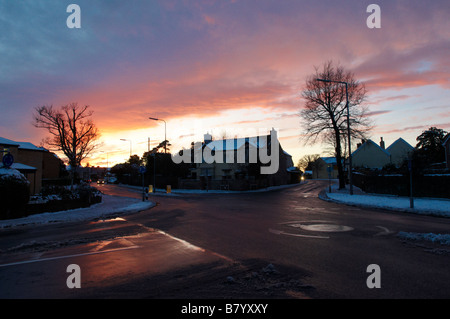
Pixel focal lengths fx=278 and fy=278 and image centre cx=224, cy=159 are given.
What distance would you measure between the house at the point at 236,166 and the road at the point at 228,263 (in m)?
31.0

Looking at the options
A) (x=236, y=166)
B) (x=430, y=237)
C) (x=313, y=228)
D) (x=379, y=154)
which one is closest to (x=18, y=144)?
(x=313, y=228)

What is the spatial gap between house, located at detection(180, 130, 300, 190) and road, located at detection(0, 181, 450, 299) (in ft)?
102

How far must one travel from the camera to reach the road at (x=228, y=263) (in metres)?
4.38

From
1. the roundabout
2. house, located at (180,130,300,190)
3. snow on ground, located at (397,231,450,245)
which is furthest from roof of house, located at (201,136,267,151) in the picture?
snow on ground, located at (397,231,450,245)

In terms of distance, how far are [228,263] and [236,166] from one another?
4183 cm

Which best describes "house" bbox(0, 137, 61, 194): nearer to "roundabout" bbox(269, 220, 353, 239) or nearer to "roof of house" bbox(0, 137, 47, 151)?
"roof of house" bbox(0, 137, 47, 151)

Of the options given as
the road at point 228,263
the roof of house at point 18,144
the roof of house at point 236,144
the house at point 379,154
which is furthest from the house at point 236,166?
the road at point 228,263

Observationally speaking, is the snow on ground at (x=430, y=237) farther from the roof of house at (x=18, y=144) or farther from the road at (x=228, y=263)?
the roof of house at (x=18, y=144)

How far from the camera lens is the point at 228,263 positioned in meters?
5.79

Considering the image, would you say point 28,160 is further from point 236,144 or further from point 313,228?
point 313,228

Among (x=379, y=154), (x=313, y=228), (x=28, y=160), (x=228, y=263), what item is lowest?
(x=313, y=228)

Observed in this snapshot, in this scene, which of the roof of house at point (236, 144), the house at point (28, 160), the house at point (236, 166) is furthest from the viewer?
the roof of house at point (236, 144)

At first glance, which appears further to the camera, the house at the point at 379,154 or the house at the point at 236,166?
the house at the point at 379,154
